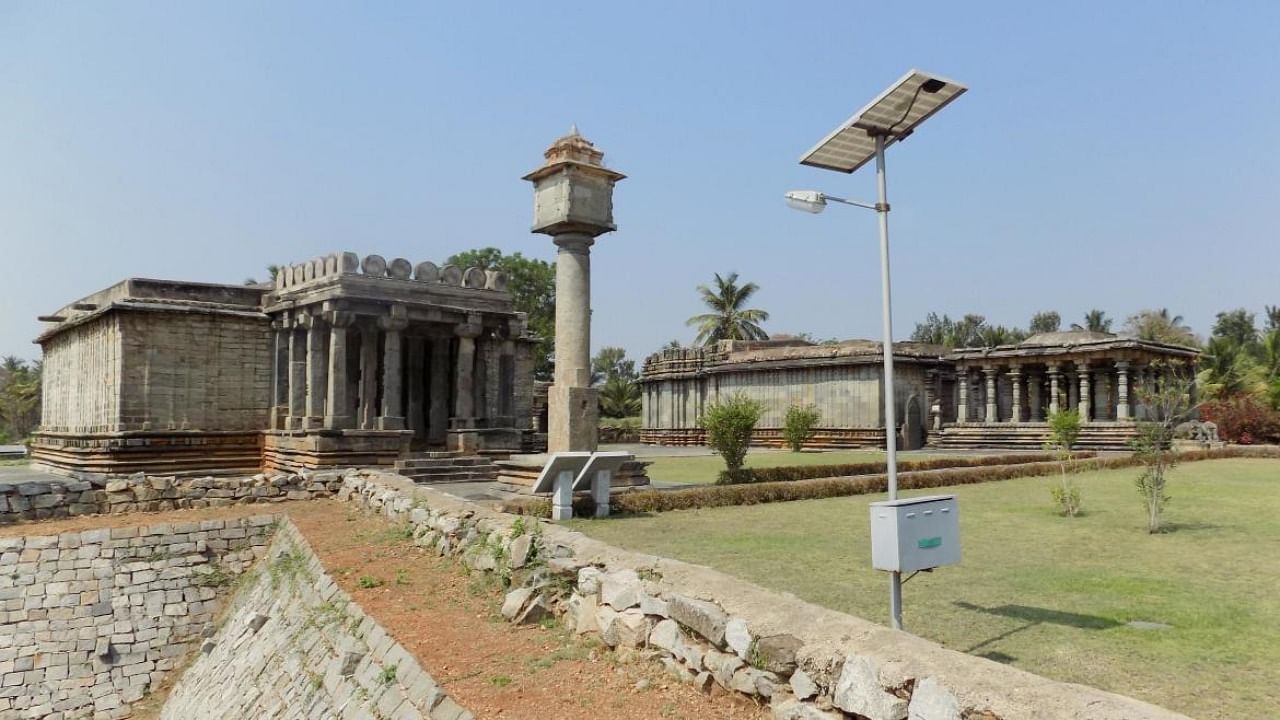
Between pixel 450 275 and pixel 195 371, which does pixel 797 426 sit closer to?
pixel 450 275

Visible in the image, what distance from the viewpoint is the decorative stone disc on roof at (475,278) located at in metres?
23.0

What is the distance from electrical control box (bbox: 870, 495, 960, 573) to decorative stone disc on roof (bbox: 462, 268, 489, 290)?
745 inches

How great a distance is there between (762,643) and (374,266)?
1839 centimetres

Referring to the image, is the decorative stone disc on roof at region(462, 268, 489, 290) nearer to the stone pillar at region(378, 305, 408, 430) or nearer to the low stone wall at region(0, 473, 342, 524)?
the stone pillar at region(378, 305, 408, 430)

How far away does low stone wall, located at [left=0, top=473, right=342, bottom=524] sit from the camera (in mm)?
14547

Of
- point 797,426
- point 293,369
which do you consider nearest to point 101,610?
point 293,369

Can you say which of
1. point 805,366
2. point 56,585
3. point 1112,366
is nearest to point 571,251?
point 56,585

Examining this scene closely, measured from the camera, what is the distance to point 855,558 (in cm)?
866

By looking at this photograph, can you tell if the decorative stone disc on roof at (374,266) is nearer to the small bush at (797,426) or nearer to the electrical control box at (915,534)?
the small bush at (797,426)

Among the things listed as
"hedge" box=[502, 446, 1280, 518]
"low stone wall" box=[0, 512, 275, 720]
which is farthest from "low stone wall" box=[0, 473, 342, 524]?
"hedge" box=[502, 446, 1280, 518]

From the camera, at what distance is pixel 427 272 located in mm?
22062

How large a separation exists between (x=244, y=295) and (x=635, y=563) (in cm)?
1963

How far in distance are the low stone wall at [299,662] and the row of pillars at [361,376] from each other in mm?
7260

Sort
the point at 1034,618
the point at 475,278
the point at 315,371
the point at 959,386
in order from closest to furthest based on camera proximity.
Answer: the point at 1034,618, the point at 315,371, the point at 475,278, the point at 959,386
